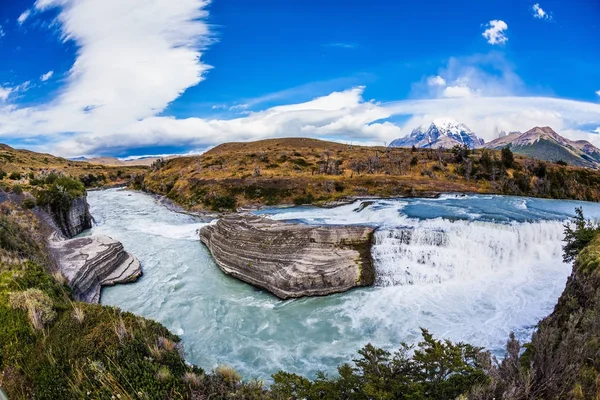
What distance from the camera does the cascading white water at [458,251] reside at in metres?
22.7

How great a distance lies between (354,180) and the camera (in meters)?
57.1

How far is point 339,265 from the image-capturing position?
21938 millimetres

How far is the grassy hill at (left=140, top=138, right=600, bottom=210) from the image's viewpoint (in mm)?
52594

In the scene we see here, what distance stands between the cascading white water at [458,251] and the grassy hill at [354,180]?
A: 26.0m

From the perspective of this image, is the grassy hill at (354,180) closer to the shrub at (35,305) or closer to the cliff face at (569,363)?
the shrub at (35,305)

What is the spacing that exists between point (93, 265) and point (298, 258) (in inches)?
539

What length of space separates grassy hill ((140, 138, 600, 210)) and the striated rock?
82.0 ft

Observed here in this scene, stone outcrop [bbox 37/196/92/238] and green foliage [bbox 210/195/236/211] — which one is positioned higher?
green foliage [bbox 210/195/236/211]

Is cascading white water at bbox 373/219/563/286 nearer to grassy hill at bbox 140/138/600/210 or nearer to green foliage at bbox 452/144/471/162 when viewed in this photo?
grassy hill at bbox 140/138/600/210

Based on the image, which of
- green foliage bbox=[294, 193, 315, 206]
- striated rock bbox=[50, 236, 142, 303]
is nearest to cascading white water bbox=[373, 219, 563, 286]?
striated rock bbox=[50, 236, 142, 303]

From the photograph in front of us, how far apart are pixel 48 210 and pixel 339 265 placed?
3065cm

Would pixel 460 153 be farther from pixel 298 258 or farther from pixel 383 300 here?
pixel 298 258

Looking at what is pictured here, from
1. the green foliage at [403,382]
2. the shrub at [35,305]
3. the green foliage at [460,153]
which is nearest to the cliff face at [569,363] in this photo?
the green foliage at [403,382]

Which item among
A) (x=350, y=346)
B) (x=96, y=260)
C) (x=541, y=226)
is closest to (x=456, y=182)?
(x=541, y=226)
